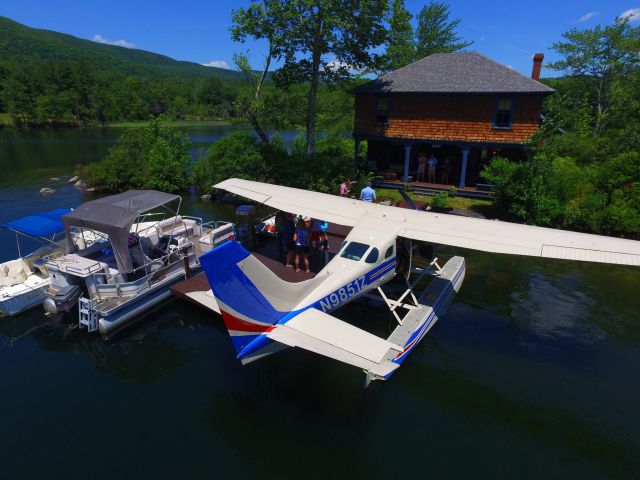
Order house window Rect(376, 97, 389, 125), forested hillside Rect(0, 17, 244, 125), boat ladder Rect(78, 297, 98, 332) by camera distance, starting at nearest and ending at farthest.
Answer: boat ladder Rect(78, 297, 98, 332) → house window Rect(376, 97, 389, 125) → forested hillside Rect(0, 17, 244, 125)

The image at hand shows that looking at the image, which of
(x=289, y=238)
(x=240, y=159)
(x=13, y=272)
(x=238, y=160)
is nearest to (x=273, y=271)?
(x=289, y=238)

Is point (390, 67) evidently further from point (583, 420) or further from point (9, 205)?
point (583, 420)

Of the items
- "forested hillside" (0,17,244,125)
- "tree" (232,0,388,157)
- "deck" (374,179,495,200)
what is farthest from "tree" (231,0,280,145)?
"forested hillside" (0,17,244,125)

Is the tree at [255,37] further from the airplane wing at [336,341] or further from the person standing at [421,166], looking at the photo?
the airplane wing at [336,341]

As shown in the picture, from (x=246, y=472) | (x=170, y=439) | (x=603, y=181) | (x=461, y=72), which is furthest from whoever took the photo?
(x=461, y=72)

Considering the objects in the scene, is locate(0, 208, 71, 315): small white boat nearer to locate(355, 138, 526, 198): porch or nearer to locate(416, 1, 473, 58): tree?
locate(355, 138, 526, 198): porch

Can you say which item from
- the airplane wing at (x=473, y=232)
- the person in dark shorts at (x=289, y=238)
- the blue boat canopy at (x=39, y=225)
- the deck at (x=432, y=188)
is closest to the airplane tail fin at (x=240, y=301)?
the airplane wing at (x=473, y=232)

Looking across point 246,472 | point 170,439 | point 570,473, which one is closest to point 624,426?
point 570,473
